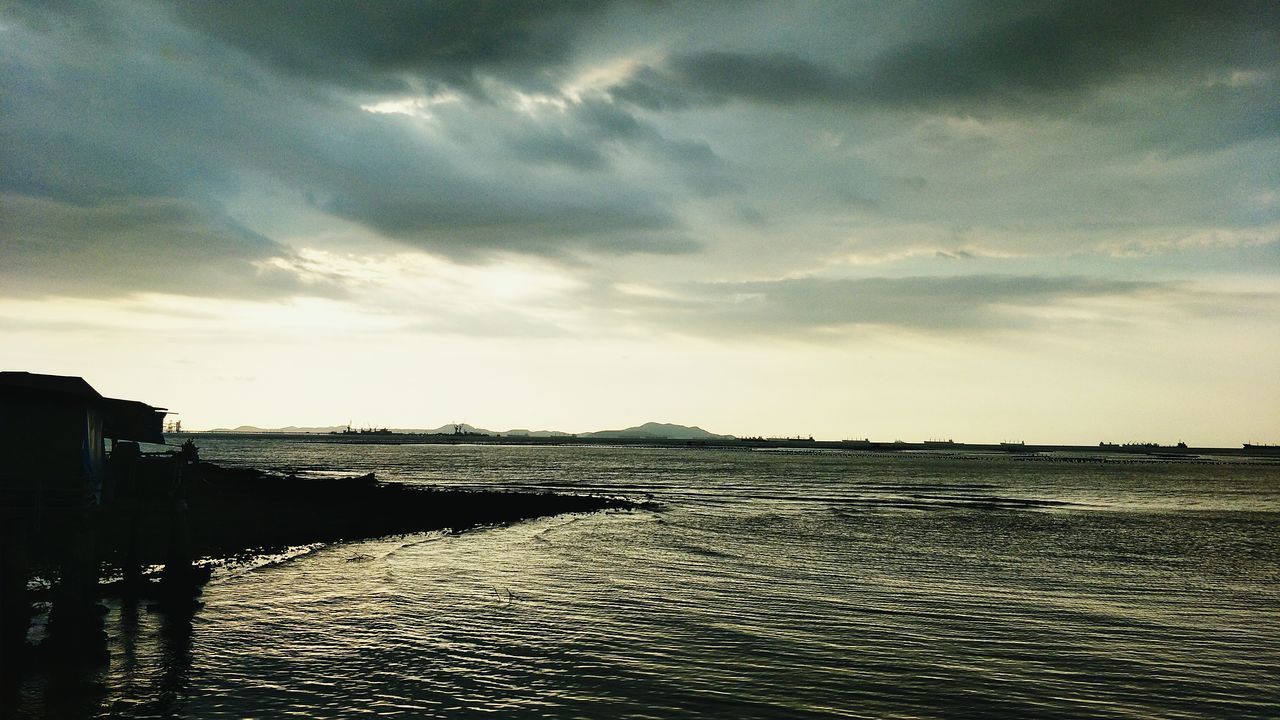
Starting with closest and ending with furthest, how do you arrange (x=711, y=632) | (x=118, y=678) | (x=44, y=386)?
(x=118, y=678)
(x=44, y=386)
(x=711, y=632)

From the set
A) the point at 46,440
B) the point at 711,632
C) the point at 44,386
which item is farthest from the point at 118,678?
the point at 711,632

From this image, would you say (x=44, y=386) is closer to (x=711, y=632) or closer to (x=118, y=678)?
(x=118, y=678)

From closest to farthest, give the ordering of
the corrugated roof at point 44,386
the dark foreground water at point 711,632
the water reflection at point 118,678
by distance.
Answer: the water reflection at point 118,678
the dark foreground water at point 711,632
the corrugated roof at point 44,386

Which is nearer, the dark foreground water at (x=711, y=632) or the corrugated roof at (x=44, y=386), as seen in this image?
the dark foreground water at (x=711, y=632)

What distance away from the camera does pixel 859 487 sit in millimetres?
92562

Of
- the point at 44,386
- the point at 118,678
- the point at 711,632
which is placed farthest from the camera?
the point at 711,632

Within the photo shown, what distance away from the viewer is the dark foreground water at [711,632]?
1670cm

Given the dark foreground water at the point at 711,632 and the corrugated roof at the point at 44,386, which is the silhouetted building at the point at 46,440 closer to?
the corrugated roof at the point at 44,386

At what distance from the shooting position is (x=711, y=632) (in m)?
22.4

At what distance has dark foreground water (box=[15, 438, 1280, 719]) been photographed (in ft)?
54.8

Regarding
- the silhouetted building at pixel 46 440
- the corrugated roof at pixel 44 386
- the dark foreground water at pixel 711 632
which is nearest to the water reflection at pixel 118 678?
the dark foreground water at pixel 711 632

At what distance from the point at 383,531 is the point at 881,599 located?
29.5 metres

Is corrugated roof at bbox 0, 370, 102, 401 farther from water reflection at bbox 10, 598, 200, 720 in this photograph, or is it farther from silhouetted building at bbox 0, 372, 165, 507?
water reflection at bbox 10, 598, 200, 720

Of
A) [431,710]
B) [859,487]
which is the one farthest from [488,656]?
[859,487]
